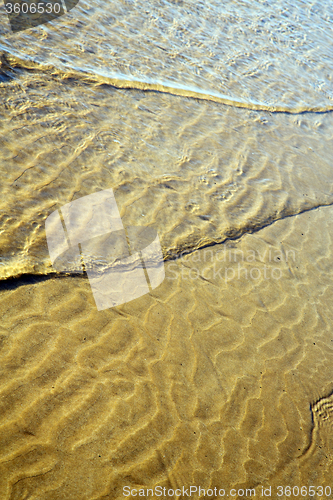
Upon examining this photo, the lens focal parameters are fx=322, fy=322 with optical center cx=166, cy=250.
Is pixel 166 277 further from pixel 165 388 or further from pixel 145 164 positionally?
pixel 145 164

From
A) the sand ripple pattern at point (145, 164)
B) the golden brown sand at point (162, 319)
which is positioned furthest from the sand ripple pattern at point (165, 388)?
the sand ripple pattern at point (145, 164)

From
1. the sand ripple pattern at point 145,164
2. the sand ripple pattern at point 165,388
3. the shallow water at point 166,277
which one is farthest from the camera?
the sand ripple pattern at point 145,164

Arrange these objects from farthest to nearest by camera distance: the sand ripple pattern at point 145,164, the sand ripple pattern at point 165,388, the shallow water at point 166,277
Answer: the sand ripple pattern at point 145,164, the shallow water at point 166,277, the sand ripple pattern at point 165,388

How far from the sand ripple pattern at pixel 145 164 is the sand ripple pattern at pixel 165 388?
0.58 meters

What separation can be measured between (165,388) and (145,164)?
2.68 meters

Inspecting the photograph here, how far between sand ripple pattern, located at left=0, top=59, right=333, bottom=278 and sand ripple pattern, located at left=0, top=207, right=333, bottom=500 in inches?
22.8

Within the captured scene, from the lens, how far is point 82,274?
2.90 metres

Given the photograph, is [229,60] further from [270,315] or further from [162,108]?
[270,315]

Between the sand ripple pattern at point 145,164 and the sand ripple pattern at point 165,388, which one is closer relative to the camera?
the sand ripple pattern at point 165,388

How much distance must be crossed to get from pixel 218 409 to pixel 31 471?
136cm

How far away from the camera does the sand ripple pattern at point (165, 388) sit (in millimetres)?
2094

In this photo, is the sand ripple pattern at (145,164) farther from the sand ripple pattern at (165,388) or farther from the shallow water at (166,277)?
the sand ripple pattern at (165,388)

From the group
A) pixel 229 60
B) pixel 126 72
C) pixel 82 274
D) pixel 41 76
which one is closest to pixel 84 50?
pixel 126 72

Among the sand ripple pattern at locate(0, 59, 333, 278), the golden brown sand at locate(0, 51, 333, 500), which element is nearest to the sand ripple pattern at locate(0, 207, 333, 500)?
the golden brown sand at locate(0, 51, 333, 500)
